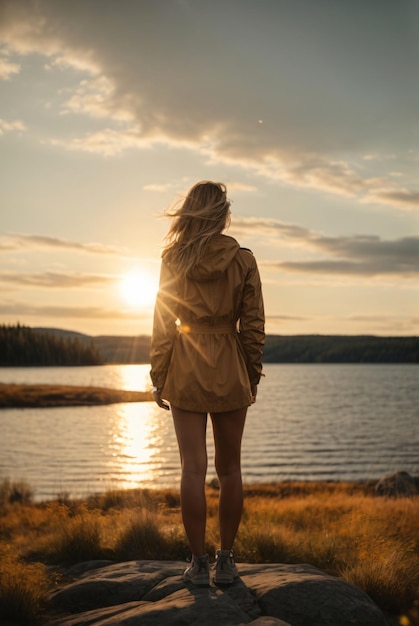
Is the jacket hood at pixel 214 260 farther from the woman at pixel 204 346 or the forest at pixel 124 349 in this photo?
the forest at pixel 124 349

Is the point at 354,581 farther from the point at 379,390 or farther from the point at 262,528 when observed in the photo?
the point at 379,390

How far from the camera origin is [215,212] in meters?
4.03

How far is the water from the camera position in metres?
23.8

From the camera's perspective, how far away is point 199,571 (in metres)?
4.13

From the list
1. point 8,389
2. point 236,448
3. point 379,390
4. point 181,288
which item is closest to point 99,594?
point 236,448

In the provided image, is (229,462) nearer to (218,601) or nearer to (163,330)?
(218,601)

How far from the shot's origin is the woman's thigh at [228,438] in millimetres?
4098

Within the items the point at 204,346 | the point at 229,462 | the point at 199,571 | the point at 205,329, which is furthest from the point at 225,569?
the point at 205,329

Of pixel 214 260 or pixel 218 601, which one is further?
pixel 214 260

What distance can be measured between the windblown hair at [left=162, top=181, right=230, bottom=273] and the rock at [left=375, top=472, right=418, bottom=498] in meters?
15.4

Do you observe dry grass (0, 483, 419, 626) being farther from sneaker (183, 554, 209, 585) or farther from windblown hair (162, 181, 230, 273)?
windblown hair (162, 181, 230, 273)

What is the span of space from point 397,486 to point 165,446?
17787 mm

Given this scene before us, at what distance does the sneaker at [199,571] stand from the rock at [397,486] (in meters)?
14.7

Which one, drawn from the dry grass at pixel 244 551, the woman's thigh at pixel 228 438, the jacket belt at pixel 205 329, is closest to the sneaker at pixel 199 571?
the woman's thigh at pixel 228 438
